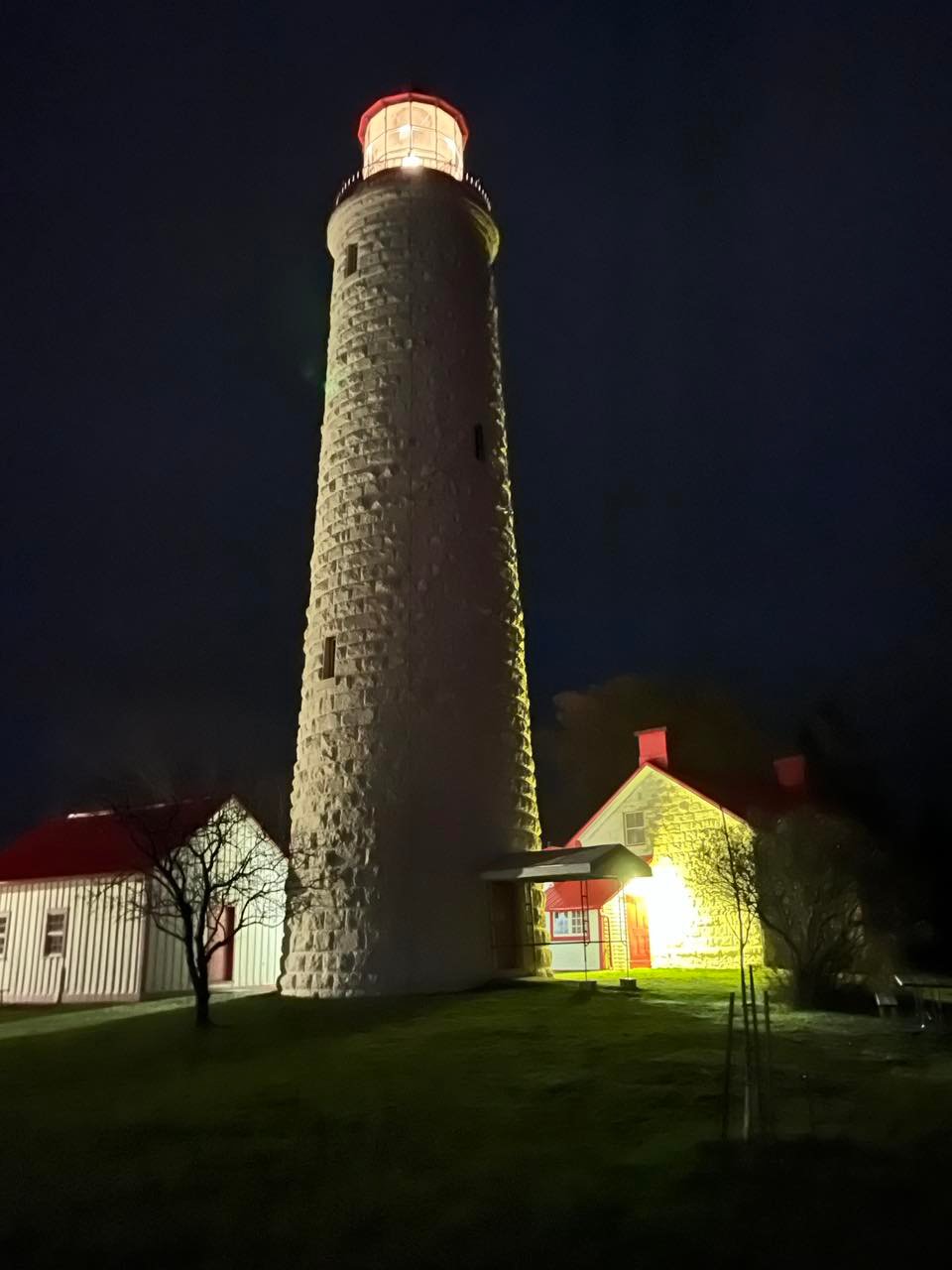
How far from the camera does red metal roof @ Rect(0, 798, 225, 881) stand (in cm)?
1986

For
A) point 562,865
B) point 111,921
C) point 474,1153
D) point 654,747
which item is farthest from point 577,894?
point 474,1153

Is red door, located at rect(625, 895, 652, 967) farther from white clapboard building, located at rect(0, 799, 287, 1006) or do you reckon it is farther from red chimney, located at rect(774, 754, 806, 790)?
Answer: white clapboard building, located at rect(0, 799, 287, 1006)

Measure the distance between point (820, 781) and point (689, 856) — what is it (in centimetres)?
1073

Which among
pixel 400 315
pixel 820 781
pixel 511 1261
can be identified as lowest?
pixel 511 1261

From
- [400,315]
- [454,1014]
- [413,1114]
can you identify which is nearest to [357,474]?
[400,315]

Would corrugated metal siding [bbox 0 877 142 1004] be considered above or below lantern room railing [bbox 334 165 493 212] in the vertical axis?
below

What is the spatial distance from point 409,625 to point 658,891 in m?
9.71

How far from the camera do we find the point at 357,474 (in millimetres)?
18719

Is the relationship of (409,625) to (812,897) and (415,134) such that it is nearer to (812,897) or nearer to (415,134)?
(812,897)

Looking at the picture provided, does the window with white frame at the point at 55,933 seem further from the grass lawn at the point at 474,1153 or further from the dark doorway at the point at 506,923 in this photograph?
the dark doorway at the point at 506,923

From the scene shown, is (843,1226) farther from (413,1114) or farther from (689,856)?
(689,856)

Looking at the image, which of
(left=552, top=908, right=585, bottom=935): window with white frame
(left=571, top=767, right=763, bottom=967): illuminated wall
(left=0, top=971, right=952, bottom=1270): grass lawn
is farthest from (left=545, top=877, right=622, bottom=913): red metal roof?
(left=0, top=971, right=952, bottom=1270): grass lawn

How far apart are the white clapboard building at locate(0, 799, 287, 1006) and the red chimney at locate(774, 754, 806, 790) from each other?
41.4 ft

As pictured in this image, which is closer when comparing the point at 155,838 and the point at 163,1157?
the point at 163,1157
